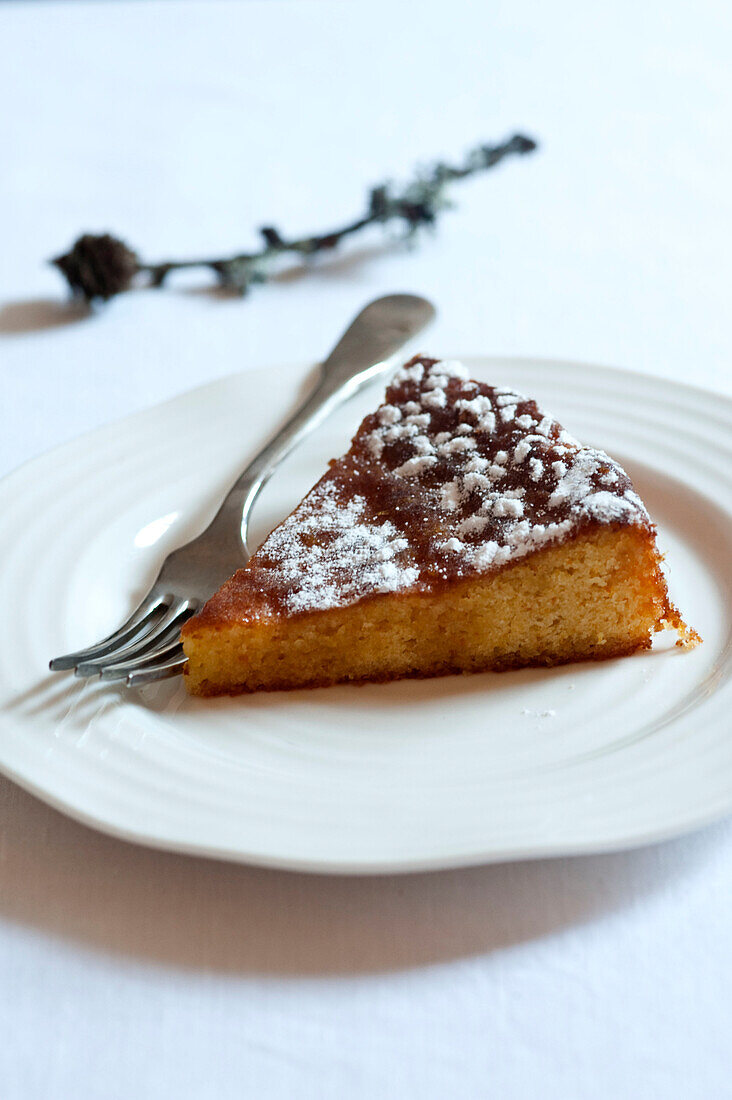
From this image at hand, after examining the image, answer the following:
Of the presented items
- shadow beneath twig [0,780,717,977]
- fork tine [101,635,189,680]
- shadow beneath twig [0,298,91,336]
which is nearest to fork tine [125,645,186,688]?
fork tine [101,635,189,680]

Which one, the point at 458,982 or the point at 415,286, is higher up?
the point at 415,286

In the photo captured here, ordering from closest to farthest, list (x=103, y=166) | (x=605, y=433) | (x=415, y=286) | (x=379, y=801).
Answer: (x=379, y=801), (x=605, y=433), (x=415, y=286), (x=103, y=166)

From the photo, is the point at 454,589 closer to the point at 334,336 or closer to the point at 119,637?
the point at 119,637

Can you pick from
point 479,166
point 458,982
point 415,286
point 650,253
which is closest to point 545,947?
point 458,982

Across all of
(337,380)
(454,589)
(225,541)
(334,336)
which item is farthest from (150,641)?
(334,336)

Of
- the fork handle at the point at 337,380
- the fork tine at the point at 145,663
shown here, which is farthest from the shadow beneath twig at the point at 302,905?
the fork handle at the point at 337,380

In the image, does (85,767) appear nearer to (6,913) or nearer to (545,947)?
(6,913)
